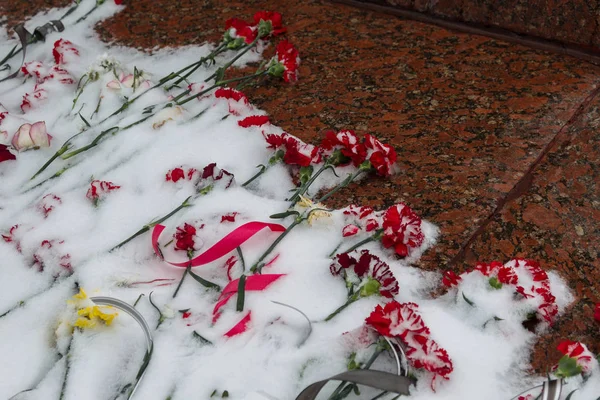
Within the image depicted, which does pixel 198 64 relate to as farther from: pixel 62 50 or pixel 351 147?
pixel 351 147

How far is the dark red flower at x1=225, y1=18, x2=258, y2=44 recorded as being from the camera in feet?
6.30

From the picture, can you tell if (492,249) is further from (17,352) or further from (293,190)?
(17,352)

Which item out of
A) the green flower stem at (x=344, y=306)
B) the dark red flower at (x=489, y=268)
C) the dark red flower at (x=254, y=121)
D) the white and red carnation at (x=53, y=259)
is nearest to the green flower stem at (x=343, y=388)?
the green flower stem at (x=344, y=306)

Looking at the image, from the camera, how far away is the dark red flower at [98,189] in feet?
4.70

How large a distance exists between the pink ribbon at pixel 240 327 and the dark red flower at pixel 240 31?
1085mm

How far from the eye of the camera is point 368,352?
1.00 m

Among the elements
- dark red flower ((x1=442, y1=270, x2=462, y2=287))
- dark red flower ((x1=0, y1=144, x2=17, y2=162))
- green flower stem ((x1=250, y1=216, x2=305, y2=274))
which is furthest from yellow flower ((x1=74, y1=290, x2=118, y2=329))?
dark red flower ((x1=0, y1=144, x2=17, y2=162))

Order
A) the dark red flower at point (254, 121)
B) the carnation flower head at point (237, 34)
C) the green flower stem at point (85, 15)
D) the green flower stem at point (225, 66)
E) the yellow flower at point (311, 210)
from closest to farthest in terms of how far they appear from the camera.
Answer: the yellow flower at point (311, 210)
the dark red flower at point (254, 121)
the green flower stem at point (225, 66)
the carnation flower head at point (237, 34)
the green flower stem at point (85, 15)

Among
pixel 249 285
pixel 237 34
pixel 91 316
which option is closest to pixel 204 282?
pixel 249 285

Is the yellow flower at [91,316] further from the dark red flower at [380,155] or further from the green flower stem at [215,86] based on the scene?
the green flower stem at [215,86]

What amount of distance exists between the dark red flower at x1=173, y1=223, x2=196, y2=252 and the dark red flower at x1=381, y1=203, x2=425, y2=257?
40cm

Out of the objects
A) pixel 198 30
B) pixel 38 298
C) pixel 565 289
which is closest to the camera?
pixel 565 289

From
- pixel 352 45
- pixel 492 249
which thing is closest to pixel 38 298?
pixel 492 249

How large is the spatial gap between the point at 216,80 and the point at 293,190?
0.58 m
